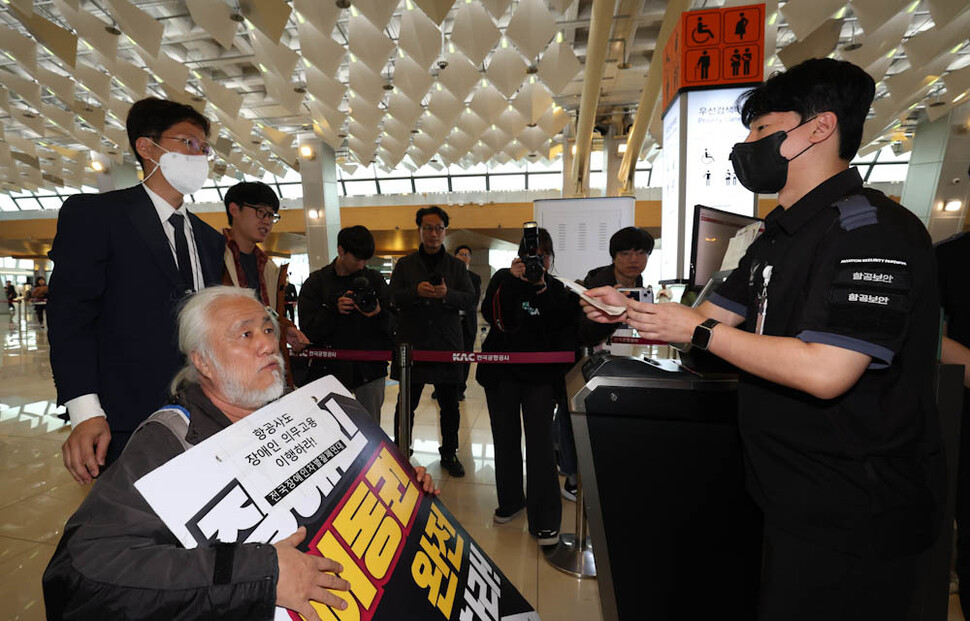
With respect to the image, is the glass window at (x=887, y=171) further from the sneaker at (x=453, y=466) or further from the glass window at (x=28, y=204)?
the glass window at (x=28, y=204)

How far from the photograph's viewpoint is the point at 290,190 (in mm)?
20109

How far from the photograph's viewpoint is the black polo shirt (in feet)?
2.61

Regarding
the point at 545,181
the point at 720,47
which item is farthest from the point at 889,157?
the point at 720,47

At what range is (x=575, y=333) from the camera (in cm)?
229

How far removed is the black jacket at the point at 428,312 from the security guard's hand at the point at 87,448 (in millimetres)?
1777

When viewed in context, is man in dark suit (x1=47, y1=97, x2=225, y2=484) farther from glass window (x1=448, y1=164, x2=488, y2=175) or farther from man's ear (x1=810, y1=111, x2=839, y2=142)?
glass window (x1=448, y1=164, x2=488, y2=175)

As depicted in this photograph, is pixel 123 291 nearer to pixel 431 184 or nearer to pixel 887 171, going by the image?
pixel 431 184

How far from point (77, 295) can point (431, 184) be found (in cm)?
1801

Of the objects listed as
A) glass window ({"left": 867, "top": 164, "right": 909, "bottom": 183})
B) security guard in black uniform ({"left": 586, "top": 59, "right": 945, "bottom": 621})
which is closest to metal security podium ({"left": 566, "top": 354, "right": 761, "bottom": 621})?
security guard in black uniform ({"left": 586, "top": 59, "right": 945, "bottom": 621})

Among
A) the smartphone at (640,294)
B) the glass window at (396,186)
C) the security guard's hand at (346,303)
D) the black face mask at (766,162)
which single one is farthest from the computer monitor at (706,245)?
the glass window at (396,186)

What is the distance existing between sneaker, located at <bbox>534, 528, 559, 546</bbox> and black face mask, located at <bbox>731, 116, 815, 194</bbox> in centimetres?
184

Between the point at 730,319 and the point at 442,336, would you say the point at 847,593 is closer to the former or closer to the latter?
the point at 730,319

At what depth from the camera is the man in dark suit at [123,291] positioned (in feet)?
4.09

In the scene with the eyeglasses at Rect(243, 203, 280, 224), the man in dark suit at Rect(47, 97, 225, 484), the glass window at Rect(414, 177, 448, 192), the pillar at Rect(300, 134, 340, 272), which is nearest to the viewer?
the man in dark suit at Rect(47, 97, 225, 484)
